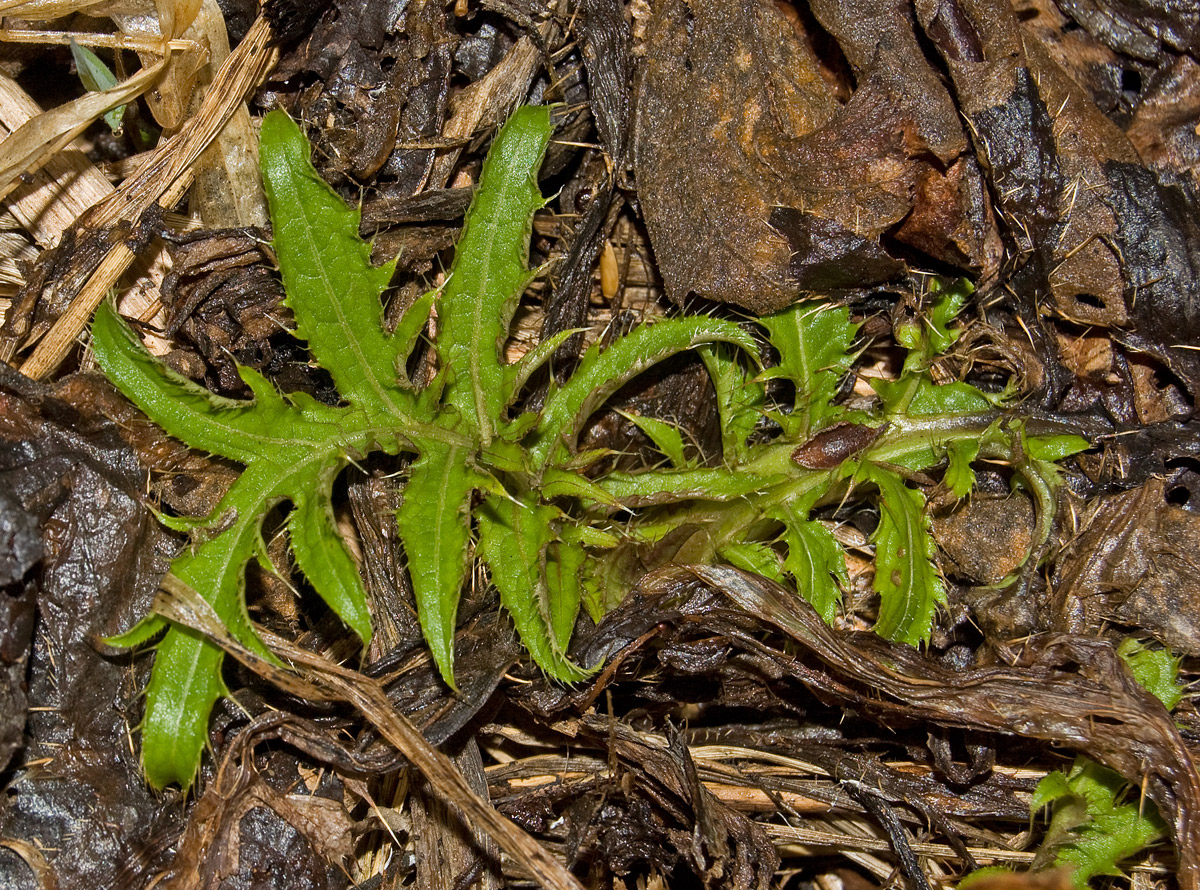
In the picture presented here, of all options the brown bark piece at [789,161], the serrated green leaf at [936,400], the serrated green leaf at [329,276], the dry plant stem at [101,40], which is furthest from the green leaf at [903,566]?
the dry plant stem at [101,40]

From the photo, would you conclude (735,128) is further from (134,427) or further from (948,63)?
(134,427)

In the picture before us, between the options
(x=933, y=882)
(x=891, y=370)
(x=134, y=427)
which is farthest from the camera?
(x=891, y=370)

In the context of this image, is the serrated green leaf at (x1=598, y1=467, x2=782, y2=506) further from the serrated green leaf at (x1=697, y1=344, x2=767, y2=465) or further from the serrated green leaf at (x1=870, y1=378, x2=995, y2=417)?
the serrated green leaf at (x1=870, y1=378, x2=995, y2=417)

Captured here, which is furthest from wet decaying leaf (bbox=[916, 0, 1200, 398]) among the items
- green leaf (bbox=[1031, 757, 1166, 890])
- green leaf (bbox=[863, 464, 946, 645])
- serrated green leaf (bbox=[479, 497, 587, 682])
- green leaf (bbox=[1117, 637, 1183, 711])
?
serrated green leaf (bbox=[479, 497, 587, 682])

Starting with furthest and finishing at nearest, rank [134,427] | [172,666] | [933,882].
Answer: [933,882] < [134,427] < [172,666]

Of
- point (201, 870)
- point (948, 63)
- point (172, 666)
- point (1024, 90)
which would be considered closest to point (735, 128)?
point (948, 63)

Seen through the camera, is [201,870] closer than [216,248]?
Yes
